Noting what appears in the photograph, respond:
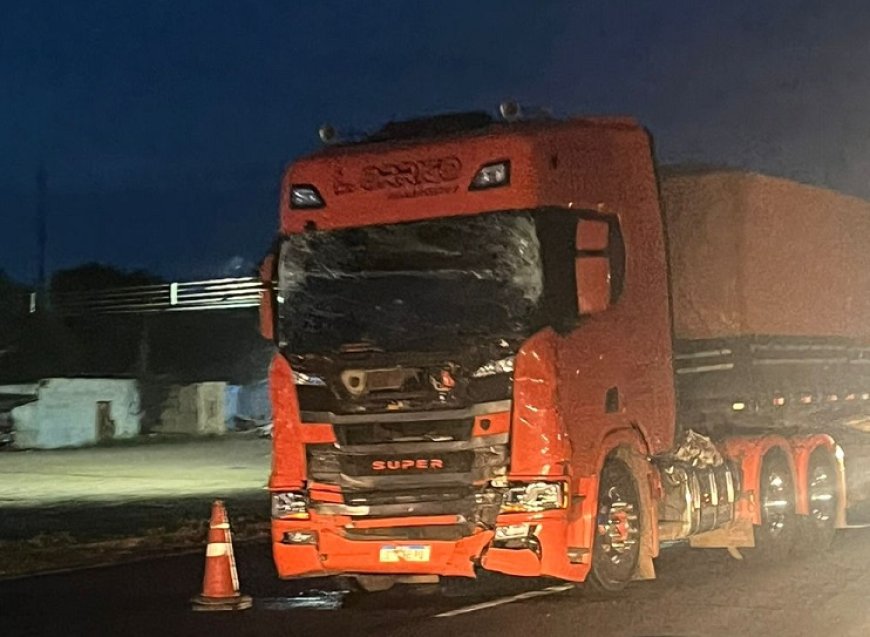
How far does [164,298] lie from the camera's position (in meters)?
53.3

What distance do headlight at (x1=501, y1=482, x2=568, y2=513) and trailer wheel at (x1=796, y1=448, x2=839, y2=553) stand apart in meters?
5.11

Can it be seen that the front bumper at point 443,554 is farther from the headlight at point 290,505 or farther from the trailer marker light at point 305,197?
the trailer marker light at point 305,197

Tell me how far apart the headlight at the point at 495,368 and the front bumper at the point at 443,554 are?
104cm

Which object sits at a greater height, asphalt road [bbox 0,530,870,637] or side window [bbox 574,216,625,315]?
side window [bbox 574,216,625,315]

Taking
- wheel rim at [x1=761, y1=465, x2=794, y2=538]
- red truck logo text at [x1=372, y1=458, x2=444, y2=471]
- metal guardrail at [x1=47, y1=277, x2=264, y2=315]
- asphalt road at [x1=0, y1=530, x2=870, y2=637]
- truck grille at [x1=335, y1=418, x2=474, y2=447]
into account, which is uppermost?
metal guardrail at [x1=47, y1=277, x2=264, y2=315]

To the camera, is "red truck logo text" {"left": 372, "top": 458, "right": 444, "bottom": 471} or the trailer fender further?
the trailer fender

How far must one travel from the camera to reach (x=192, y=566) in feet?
50.2

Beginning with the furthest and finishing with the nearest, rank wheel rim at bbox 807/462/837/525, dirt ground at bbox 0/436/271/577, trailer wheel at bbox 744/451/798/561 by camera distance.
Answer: dirt ground at bbox 0/436/271/577 → wheel rim at bbox 807/462/837/525 → trailer wheel at bbox 744/451/798/561

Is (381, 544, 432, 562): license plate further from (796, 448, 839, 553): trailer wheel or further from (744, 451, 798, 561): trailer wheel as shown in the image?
(796, 448, 839, 553): trailer wheel

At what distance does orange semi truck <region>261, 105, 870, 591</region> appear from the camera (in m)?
10.6

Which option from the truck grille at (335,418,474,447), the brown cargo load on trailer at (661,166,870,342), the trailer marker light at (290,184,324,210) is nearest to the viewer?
the truck grille at (335,418,474,447)

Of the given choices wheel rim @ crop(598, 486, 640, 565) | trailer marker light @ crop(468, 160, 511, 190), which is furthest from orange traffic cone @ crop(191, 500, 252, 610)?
trailer marker light @ crop(468, 160, 511, 190)

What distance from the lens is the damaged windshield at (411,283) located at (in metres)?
10.7

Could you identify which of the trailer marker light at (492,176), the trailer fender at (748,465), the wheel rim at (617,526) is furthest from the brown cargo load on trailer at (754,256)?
the trailer marker light at (492,176)
